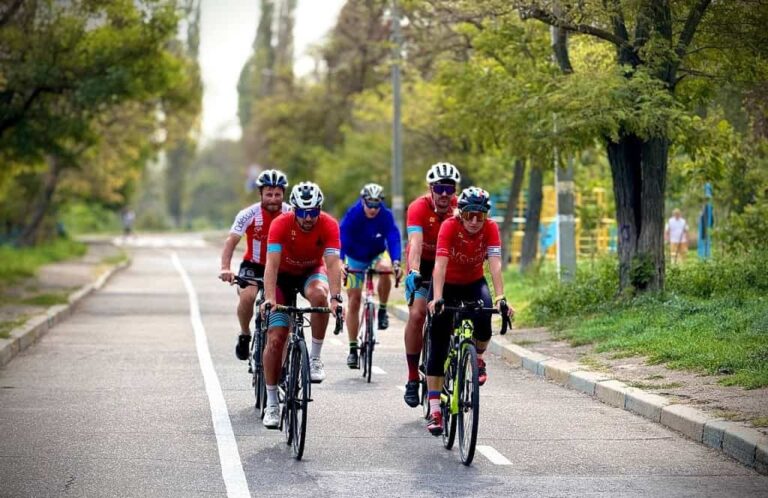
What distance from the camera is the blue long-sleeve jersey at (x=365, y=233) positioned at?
14.7 metres

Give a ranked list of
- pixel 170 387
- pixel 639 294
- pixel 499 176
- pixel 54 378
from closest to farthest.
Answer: pixel 170 387
pixel 54 378
pixel 639 294
pixel 499 176

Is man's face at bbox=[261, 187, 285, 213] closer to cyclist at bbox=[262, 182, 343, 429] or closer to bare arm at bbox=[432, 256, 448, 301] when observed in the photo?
Answer: cyclist at bbox=[262, 182, 343, 429]

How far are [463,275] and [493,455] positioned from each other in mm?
1380

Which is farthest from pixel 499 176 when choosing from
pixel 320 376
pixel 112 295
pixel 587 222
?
pixel 320 376

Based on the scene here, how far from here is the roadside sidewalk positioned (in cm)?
1754

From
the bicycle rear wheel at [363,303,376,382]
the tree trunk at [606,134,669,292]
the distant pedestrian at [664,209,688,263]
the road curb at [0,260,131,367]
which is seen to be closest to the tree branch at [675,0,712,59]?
the tree trunk at [606,134,669,292]

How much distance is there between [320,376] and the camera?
11445 millimetres

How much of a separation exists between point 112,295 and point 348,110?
78.5 feet

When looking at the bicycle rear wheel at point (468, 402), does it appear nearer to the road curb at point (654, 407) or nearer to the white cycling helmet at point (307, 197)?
the white cycling helmet at point (307, 197)

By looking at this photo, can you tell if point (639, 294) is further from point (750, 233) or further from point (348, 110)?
point (348, 110)

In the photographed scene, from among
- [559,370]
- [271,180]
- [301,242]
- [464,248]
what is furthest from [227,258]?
[559,370]

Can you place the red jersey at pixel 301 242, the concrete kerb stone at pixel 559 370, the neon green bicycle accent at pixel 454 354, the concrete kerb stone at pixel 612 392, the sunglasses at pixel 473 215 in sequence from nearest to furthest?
the neon green bicycle accent at pixel 454 354
the sunglasses at pixel 473 215
the red jersey at pixel 301 242
the concrete kerb stone at pixel 612 392
the concrete kerb stone at pixel 559 370

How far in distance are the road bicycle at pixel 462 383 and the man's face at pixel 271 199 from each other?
255 centimetres

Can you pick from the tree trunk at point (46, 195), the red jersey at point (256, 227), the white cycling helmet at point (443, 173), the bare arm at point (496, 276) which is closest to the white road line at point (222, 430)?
the red jersey at point (256, 227)
